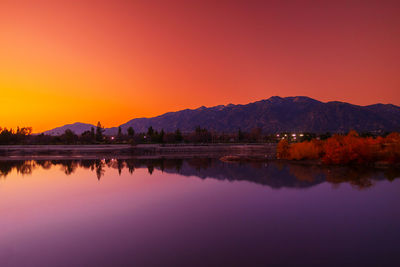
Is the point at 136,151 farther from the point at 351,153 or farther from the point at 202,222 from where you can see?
the point at 202,222

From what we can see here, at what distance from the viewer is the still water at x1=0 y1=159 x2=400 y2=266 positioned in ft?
40.9

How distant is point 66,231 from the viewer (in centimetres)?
1588

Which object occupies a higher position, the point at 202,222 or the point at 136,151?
the point at 136,151

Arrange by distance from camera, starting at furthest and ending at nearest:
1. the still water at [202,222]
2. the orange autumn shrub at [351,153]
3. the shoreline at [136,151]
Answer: the shoreline at [136,151], the orange autumn shrub at [351,153], the still water at [202,222]

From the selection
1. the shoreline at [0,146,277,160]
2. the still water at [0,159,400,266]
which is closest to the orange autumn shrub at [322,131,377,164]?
the still water at [0,159,400,266]

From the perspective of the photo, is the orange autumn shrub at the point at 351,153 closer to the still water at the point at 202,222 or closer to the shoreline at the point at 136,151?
the still water at the point at 202,222

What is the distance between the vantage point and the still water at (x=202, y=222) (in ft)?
40.9

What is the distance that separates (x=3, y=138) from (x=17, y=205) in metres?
85.5

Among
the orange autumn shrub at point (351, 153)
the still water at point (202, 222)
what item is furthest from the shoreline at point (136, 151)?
the still water at point (202, 222)

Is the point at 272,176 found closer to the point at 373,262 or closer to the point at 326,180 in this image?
the point at 326,180

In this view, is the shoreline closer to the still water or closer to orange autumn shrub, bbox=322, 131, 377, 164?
orange autumn shrub, bbox=322, 131, 377, 164

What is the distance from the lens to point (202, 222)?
57.6ft

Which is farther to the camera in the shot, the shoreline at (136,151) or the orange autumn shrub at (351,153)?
the shoreline at (136,151)

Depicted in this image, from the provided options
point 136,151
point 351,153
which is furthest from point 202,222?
point 136,151
